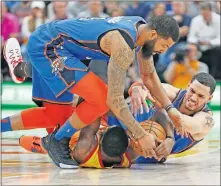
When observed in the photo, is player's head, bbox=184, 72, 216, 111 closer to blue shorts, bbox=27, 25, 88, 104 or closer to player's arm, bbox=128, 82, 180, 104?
player's arm, bbox=128, 82, 180, 104

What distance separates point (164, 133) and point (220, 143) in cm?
244

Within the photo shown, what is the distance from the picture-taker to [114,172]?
19.5 ft

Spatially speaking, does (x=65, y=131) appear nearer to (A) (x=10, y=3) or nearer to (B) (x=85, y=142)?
(B) (x=85, y=142)

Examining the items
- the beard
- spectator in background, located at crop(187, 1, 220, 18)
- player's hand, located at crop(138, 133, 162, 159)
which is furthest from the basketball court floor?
spectator in background, located at crop(187, 1, 220, 18)

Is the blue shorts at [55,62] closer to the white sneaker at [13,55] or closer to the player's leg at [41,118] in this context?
the player's leg at [41,118]

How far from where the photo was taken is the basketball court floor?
534 cm

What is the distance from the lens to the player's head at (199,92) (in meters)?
6.39

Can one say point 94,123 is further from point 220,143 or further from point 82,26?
point 220,143

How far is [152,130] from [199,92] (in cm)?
56

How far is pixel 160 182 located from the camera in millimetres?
5336

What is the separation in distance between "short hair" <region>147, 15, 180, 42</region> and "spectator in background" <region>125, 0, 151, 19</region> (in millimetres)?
7056

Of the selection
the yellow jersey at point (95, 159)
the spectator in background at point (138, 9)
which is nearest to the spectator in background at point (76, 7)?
the spectator in background at point (138, 9)

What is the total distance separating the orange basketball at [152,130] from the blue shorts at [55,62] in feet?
2.38

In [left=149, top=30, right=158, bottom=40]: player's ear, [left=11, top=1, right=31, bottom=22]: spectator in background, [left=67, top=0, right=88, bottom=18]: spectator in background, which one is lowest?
[left=11, top=1, right=31, bottom=22]: spectator in background
